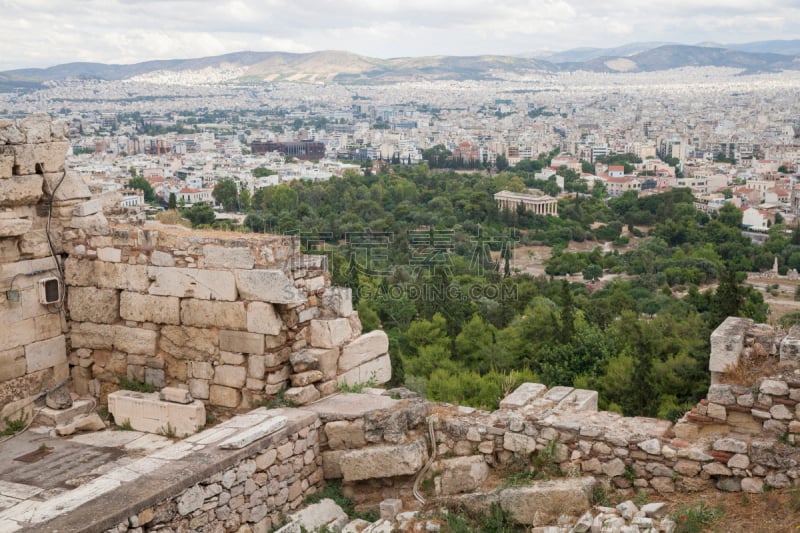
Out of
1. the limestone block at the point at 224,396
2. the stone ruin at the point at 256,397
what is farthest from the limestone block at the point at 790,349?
the limestone block at the point at 224,396

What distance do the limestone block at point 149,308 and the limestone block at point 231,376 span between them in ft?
1.69

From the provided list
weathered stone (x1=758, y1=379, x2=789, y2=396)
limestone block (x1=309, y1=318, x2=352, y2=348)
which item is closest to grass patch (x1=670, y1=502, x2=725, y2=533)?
weathered stone (x1=758, y1=379, x2=789, y2=396)

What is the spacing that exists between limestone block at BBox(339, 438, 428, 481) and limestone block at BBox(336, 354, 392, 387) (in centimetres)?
85

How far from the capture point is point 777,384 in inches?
189

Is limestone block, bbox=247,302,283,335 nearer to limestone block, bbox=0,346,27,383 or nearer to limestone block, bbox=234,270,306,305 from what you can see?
limestone block, bbox=234,270,306,305

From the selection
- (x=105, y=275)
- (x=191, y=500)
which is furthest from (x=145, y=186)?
(x=191, y=500)

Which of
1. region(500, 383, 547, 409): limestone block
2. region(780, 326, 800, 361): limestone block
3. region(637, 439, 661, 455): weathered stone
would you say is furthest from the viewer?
region(500, 383, 547, 409): limestone block

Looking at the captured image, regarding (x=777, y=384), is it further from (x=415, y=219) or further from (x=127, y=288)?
(x=415, y=219)

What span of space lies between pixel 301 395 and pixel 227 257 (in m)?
1.11

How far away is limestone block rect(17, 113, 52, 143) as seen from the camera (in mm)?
6266

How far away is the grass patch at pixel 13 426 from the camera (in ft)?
19.8

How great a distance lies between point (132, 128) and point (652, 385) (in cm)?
16985

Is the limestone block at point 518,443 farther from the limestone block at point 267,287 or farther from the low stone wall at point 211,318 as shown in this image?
the limestone block at point 267,287

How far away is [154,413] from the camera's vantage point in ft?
19.6
